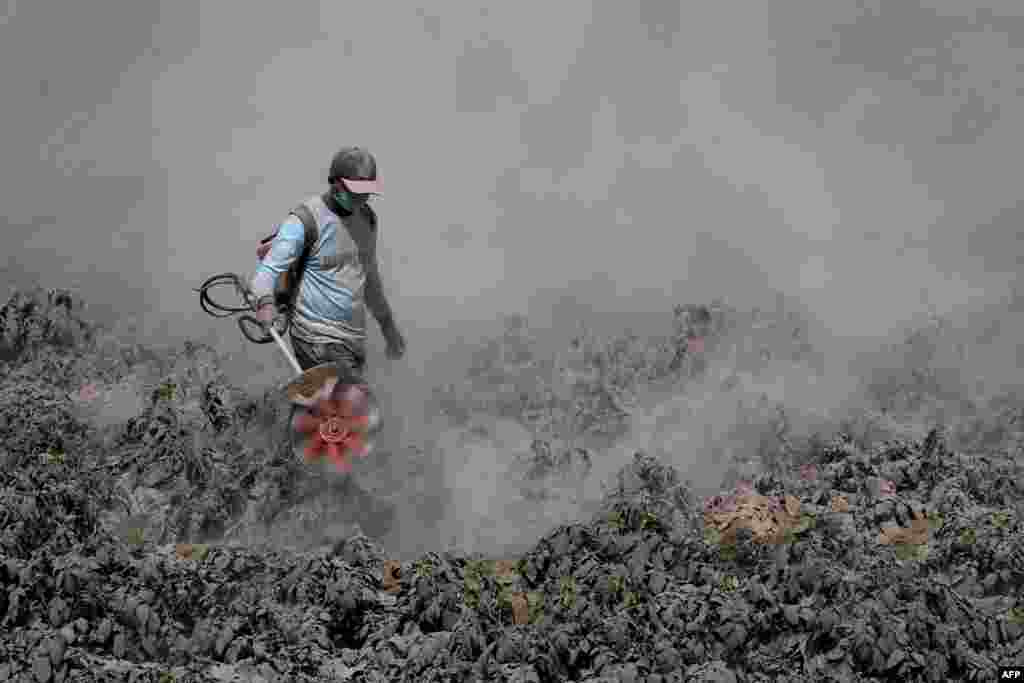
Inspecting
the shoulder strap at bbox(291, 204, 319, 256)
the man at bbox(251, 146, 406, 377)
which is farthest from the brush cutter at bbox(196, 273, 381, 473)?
the shoulder strap at bbox(291, 204, 319, 256)

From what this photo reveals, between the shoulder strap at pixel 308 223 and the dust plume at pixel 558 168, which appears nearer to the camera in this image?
the shoulder strap at pixel 308 223

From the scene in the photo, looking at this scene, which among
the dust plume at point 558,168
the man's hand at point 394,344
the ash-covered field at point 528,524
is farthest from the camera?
the dust plume at point 558,168

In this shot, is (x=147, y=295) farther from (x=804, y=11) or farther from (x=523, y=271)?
(x=804, y=11)

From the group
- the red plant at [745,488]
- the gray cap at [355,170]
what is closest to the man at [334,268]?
the gray cap at [355,170]

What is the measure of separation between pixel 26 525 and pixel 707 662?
2.75 metres

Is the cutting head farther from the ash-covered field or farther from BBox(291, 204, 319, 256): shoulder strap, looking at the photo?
BBox(291, 204, 319, 256): shoulder strap

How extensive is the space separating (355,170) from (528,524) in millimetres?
1886

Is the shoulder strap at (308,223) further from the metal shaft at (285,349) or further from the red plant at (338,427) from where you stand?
the red plant at (338,427)

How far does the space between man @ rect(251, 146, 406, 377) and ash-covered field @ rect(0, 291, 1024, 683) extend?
1.77 ft

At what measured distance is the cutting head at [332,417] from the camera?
20.0 feet

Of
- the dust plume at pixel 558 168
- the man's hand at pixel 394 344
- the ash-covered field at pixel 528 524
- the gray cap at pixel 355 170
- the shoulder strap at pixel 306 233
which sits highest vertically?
the dust plume at pixel 558 168

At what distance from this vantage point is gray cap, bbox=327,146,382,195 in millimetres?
6066

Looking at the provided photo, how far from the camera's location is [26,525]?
5.30 m

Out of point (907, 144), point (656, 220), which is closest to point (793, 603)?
point (656, 220)
